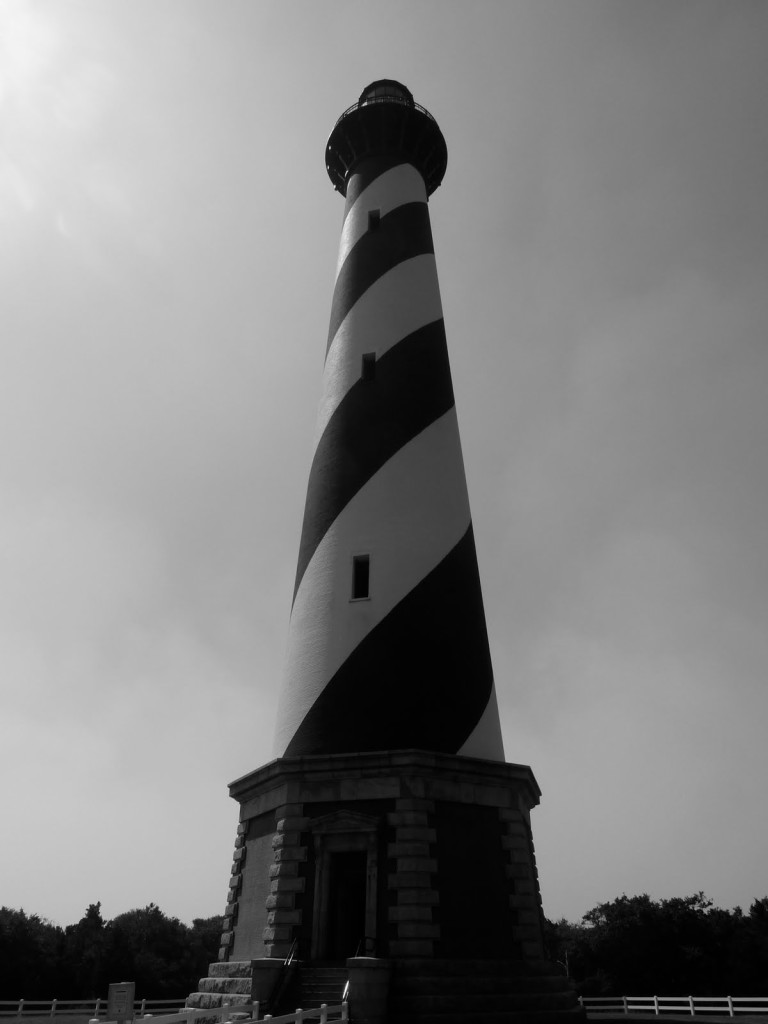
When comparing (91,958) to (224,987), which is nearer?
(224,987)

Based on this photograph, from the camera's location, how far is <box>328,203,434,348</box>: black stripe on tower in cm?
1709

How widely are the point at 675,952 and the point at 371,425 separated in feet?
127

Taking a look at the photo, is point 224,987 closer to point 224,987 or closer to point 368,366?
point 224,987

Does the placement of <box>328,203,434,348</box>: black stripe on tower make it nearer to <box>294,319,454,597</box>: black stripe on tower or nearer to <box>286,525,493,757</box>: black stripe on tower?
<box>294,319,454,597</box>: black stripe on tower

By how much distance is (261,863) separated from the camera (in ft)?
40.7

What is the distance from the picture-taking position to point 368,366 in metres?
16.0

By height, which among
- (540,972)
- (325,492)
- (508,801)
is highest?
Answer: (325,492)

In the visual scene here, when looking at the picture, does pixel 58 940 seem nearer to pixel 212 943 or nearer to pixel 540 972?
pixel 212 943

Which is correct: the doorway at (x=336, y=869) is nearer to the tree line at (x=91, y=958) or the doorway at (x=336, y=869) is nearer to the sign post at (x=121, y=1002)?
the sign post at (x=121, y=1002)

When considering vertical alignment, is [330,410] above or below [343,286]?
below

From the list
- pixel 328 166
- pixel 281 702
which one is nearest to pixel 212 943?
pixel 281 702

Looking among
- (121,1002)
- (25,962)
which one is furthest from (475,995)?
(25,962)

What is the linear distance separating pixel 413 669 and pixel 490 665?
1986 millimetres

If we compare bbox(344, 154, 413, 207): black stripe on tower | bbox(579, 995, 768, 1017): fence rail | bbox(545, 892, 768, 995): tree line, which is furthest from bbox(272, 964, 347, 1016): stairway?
bbox(545, 892, 768, 995): tree line
